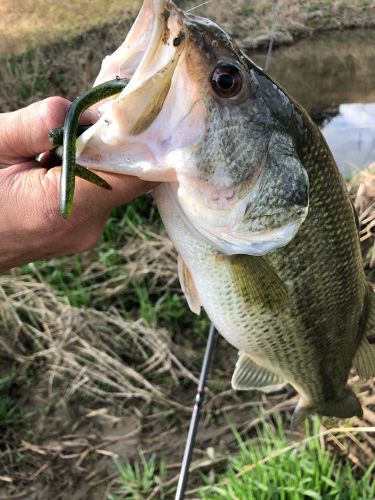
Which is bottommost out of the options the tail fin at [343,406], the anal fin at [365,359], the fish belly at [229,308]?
the tail fin at [343,406]

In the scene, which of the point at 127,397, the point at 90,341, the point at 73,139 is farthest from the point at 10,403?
the point at 73,139

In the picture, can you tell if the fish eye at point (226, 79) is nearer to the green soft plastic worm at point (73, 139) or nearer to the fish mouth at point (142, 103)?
the fish mouth at point (142, 103)

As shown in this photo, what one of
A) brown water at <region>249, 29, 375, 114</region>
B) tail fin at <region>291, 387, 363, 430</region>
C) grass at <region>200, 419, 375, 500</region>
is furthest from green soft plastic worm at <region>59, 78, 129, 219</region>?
brown water at <region>249, 29, 375, 114</region>

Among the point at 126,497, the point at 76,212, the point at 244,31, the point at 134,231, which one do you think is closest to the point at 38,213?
the point at 76,212

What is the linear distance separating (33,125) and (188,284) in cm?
71

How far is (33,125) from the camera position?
1.30 m

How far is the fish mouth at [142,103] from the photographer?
1103 mm

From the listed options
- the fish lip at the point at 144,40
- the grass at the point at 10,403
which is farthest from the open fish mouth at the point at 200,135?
the grass at the point at 10,403

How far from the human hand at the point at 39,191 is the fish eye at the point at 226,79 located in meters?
0.29

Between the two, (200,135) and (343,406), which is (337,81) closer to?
(343,406)

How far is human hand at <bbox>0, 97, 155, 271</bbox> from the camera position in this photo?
1.31 metres

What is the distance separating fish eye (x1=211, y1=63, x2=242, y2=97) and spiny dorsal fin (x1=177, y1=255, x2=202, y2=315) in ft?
1.99

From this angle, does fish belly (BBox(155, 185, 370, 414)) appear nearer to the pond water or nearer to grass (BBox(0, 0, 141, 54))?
the pond water

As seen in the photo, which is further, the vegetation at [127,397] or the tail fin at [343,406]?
the vegetation at [127,397]
